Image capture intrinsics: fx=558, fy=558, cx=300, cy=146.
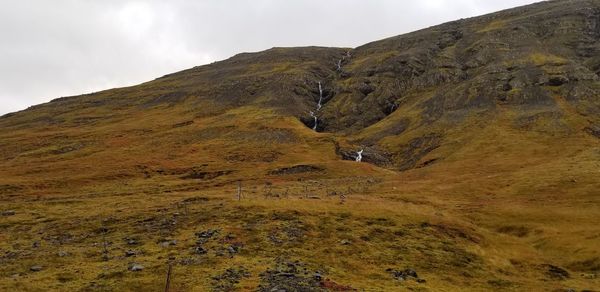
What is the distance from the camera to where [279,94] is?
181500 millimetres

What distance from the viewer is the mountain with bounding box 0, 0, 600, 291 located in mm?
41969

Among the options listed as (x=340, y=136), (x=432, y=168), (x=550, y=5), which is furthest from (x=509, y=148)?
(x=550, y=5)

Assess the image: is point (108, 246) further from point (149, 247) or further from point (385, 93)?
point (385, 93)

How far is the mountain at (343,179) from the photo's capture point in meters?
42.0

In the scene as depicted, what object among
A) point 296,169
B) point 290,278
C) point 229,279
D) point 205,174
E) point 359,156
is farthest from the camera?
point 359,156

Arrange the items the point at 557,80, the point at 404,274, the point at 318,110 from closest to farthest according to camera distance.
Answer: the point at 404,274 < the point at 557,80 < the point at 318,110

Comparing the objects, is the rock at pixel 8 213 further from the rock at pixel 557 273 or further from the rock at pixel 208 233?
the rock at pixel 557 273

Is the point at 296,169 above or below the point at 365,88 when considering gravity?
below

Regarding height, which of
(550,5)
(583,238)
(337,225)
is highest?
(550,5)

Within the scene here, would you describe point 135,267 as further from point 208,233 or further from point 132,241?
point 208,233

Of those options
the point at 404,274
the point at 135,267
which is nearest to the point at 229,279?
the point at 135,267

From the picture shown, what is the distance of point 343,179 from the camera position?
9175 cm

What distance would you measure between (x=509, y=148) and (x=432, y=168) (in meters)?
17.6

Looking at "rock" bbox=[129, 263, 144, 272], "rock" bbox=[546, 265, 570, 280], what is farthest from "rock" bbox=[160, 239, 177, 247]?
"rock" bbox=[546, 265, 570, 280]
